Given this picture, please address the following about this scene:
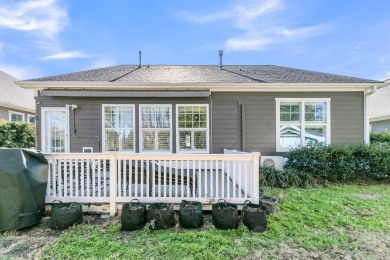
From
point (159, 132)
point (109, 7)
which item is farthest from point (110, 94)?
point (109, 7)

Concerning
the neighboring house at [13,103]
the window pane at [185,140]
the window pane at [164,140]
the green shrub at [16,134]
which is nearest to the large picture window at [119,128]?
the window pane at [164,140]

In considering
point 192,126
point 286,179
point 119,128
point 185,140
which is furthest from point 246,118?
point 119,128

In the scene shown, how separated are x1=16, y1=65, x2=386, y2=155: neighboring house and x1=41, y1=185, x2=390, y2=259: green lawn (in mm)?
3475

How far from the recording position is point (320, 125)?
6.95 m

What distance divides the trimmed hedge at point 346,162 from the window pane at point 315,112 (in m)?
1.28

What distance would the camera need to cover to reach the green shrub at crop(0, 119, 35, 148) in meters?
9.51

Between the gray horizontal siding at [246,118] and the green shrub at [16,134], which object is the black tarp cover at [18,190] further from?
the green shrub at [16,134]

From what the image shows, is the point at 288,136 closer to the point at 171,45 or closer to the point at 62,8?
the point at 171,45

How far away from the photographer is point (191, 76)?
25.1 feet

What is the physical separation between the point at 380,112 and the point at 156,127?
14.5m

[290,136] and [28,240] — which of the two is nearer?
[28,240]

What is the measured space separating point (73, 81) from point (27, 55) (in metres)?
10.7

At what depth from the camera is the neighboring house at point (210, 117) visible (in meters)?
6.71

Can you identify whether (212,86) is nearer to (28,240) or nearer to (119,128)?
(119,128)
